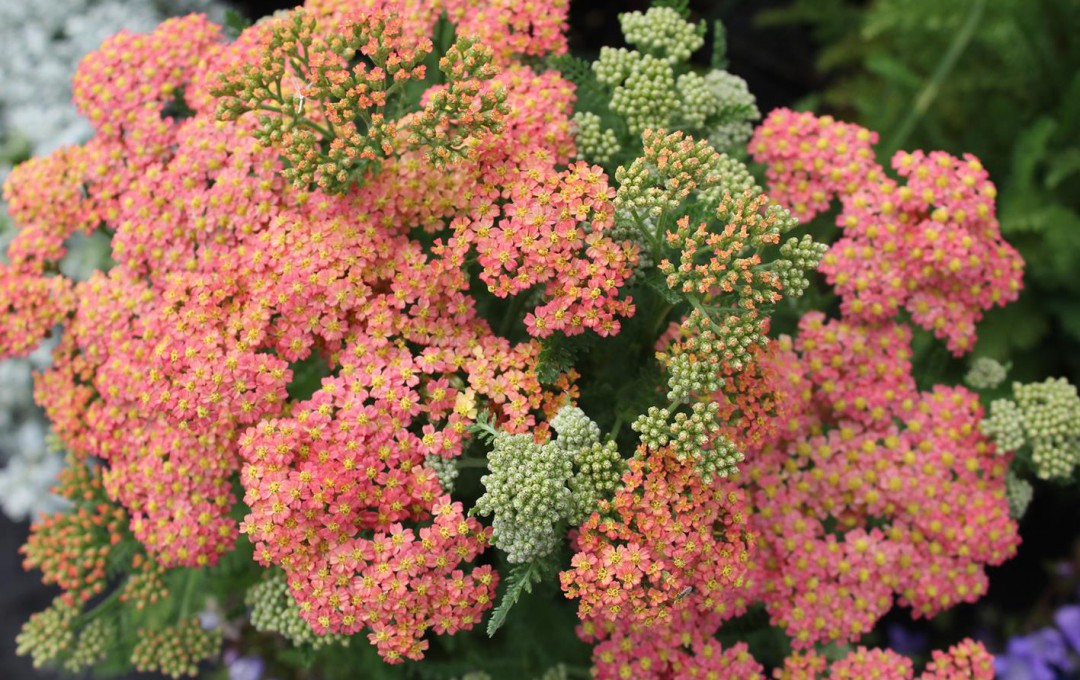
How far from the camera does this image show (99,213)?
276 cm

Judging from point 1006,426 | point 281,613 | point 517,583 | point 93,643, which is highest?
point 517,583

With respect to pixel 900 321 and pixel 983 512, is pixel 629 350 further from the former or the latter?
pixel 983 512

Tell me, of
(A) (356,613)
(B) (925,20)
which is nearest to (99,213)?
(A) (356,613)

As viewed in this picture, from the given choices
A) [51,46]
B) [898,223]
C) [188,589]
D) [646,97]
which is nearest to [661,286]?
[646,97]

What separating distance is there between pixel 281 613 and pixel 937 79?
11.3ft

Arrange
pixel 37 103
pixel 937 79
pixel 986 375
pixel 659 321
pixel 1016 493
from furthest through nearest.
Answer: pixel 37 103 < pixel 937 79 < pixel 986 375 < pixel 1016 493 < pixel 659 321

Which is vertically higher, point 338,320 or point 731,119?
point 731,119

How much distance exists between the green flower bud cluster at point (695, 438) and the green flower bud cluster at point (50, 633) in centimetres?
201

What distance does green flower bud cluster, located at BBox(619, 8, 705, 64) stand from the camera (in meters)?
2.62

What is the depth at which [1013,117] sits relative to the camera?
4.03 m

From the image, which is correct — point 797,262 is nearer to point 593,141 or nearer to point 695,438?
point 695,438

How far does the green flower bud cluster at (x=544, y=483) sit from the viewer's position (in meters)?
2.09


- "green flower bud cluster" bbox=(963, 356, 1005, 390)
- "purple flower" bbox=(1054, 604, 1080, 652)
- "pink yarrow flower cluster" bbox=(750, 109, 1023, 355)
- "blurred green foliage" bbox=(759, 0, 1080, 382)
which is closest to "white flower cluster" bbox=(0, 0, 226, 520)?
"pink yarrow flower cluster" bbox=(750, 109, 1023, 355)

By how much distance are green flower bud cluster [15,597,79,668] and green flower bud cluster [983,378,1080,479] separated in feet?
9.42
